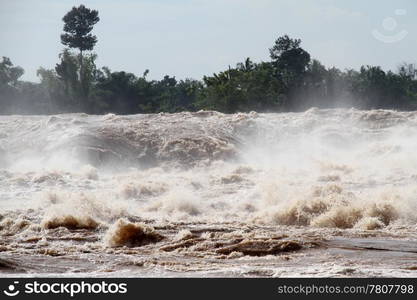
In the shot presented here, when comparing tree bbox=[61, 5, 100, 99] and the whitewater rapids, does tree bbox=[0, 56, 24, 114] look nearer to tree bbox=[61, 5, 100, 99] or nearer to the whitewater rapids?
tree bbox=[61, 5, 100, 99]

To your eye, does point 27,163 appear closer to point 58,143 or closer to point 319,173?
point 58,143

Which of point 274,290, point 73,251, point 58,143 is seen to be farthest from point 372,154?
point 274,290

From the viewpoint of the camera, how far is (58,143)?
2120cm

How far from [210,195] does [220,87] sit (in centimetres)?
2418

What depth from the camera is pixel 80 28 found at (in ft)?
141

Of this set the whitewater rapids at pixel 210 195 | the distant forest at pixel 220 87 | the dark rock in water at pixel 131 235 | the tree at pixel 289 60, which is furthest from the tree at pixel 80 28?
the dark rock in water at pixel 131 235

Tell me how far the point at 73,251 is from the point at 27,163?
11763 millimetres

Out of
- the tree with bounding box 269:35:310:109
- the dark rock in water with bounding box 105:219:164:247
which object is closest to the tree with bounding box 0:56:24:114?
the tree with bounding box 269:35:310:109

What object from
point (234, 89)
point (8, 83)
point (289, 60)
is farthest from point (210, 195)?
point (8, 83)

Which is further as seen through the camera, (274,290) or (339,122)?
(339,122)
